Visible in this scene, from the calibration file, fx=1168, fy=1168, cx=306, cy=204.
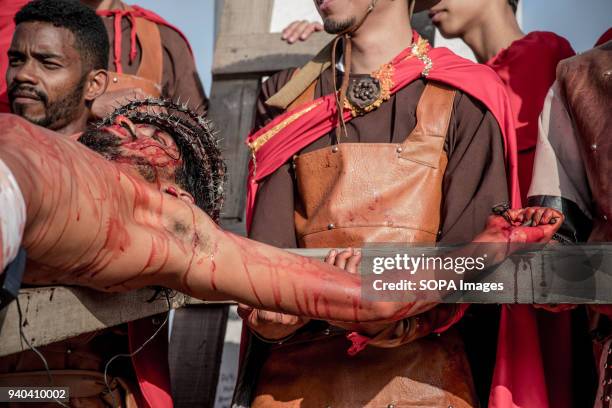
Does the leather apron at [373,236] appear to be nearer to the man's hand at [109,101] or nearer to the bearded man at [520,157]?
the bearded man at [520,157]

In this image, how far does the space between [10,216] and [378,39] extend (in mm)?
2279

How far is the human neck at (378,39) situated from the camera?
15.0ft

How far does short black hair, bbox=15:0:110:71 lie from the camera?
5.04 metres

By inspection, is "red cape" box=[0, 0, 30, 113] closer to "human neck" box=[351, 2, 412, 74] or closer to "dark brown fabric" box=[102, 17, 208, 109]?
"dark brown fabric" box=[102, 17, 208, 109]

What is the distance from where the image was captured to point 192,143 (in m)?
4.03

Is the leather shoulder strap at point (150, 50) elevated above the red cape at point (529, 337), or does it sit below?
above

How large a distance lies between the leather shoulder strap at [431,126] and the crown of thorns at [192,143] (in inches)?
26.7

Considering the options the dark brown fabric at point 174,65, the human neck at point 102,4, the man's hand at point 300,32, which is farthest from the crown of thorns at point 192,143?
the human neck at point 102,4

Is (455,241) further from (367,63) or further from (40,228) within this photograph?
(40,228)

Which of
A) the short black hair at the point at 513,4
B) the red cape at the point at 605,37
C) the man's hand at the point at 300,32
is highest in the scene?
the short black hair at the point at 513,4

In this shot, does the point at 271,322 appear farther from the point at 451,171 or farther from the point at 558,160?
the point at 558,160

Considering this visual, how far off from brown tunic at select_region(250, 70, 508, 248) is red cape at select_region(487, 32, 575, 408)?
A: 348 millimetres

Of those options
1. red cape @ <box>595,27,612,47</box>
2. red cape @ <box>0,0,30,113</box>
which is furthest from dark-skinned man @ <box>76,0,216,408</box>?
red cape @ <box>595,27,612,47</box>

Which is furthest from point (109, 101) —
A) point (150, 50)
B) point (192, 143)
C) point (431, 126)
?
point (431, 126)
